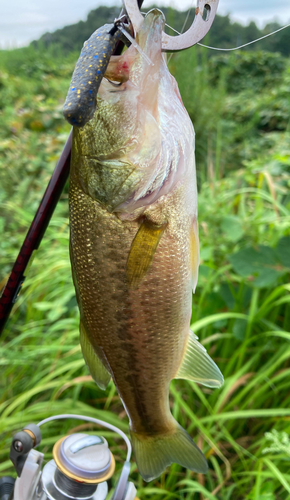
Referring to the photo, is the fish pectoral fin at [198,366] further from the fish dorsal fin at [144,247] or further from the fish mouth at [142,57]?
the fish mouth at [142,57]

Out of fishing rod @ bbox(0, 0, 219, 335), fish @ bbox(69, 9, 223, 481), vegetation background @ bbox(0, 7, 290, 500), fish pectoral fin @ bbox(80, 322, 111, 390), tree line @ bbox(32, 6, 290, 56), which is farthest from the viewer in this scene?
tree line @ bbox(32, 6, 290, 56)

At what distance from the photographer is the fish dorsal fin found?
0.65m

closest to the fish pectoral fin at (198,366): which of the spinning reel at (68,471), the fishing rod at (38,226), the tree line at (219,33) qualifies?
the spinning reel at (68,471)

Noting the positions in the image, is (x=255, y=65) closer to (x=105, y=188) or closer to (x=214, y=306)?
(x=214, y=306)

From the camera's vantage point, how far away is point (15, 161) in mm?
→ 3646

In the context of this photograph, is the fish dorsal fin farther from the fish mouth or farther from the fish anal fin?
the fish mouth


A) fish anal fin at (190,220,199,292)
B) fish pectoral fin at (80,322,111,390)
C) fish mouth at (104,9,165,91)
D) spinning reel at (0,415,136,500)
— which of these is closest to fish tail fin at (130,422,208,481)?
spinning reel at (0,415,136,500)

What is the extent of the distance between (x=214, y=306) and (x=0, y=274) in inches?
59.6

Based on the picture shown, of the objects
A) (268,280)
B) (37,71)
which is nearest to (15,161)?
(268,280)

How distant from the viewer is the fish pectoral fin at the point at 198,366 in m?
0.80

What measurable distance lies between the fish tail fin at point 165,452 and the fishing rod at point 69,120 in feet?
1.37

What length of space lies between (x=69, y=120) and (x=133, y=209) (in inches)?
8.4

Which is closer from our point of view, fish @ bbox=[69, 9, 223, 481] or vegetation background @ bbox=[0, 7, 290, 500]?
fish @ bbox=[69, 9, 223, 481]

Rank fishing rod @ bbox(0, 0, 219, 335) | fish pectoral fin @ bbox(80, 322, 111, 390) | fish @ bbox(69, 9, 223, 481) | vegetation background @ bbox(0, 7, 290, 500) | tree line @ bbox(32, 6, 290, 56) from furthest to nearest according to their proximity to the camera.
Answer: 1. tree line @ bbox(32, 6, 290, 56)
2. vegetation background @ bbox(0, 7, 290, 500)
3. fish pectoral fin @ bbox(80, 322, 111, 390)
4. fish @ bbox(69, 9, 223, 481)
5. fishing rod @ bbox(0, 0, 219, 335)
